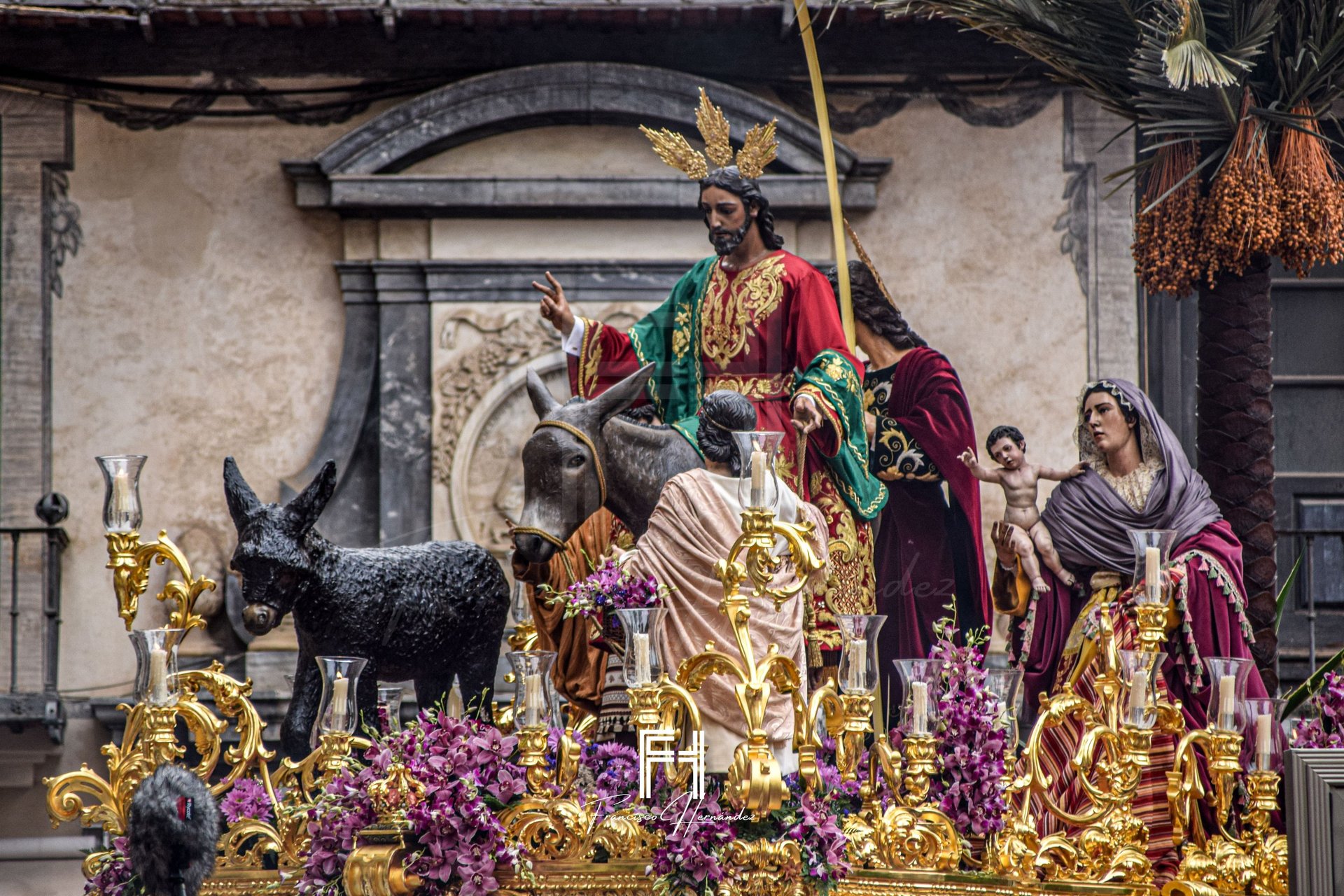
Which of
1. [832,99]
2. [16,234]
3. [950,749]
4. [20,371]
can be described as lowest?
[950,749]

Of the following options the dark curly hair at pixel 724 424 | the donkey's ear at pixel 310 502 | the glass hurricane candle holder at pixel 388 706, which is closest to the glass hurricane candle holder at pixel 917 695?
the dark curly hair at pixel 724 424

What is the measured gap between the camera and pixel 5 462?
10250 mm

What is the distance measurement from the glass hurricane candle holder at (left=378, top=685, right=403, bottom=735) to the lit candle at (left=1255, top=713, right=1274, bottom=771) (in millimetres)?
2629

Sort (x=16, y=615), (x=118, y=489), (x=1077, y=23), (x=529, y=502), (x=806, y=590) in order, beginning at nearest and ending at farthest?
(x=118, y=489) → (x=529, y=502) → (x=806, y=590) → (x=1077, y=23) → (x=16, y=615)

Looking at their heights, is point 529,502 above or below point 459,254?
below

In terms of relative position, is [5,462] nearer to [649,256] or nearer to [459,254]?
[459,254]

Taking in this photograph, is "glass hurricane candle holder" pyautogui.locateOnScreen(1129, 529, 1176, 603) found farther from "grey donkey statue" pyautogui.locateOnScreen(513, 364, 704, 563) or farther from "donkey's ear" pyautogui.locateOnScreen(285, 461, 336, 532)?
"donkey's ear" pyautogui.locateOnScreen(285, 461, 336, 532)

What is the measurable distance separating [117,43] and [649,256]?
2947mm

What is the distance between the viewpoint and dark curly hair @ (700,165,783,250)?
755cm

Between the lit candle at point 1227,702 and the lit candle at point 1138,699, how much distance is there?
219 mm

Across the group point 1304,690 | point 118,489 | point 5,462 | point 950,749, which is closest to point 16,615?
point 5,462

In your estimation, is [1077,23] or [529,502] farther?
[1077,23]

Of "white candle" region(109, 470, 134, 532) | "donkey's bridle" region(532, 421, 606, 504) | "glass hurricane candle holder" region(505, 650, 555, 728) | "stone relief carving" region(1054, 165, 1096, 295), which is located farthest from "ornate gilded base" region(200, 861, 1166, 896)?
"stone relief carving" region(1054, 165, 1096, 295)

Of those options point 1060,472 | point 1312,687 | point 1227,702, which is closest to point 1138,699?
point 1227,702
